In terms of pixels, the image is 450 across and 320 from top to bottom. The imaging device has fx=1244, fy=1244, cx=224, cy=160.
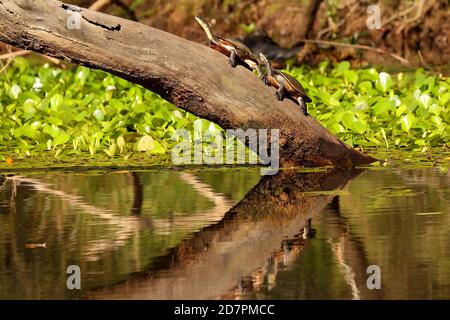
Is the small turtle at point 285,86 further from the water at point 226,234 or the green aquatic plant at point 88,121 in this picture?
the green aquatic plant at point 88,121

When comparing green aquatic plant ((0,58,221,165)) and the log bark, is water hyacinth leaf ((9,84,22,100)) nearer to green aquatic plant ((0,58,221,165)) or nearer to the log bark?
green aquatic plant ((0,58,221,165))

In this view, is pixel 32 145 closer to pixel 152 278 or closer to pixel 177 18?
pixel 152 278

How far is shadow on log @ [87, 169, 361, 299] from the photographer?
4.87 metres

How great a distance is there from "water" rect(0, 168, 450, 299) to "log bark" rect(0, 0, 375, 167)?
0.37 metres

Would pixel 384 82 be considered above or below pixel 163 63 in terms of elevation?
above

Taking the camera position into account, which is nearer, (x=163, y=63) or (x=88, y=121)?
(x=163, y=63)

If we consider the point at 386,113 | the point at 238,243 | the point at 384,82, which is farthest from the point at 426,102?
the point at 238,243

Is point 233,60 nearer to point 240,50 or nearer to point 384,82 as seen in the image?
point 240,50

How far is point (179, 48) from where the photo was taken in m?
7.44

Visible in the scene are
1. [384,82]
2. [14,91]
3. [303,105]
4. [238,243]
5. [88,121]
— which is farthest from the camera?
[14,91]

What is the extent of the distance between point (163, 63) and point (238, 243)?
1.96 meters

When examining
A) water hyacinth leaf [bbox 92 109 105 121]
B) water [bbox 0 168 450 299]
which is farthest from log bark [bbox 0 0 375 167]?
water hyacinth leaf [bbox 92 109 105 121]

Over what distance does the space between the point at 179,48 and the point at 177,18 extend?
11160 millimetres

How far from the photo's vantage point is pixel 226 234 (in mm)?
5949
